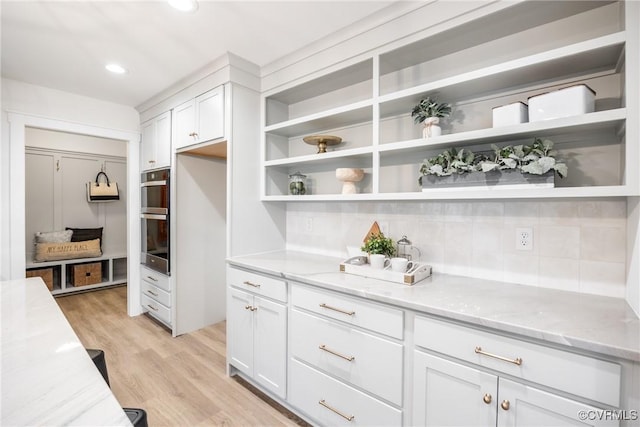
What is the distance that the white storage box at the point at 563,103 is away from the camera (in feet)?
4.13

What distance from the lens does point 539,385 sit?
1.07m

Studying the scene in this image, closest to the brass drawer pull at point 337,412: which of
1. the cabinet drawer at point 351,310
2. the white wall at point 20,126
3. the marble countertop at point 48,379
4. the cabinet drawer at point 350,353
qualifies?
the cabinet drawer at point 350,353

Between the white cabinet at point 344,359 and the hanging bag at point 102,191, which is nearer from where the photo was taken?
the white cabinet at point 344,359

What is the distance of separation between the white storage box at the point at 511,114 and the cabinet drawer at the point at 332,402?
1.46 metres

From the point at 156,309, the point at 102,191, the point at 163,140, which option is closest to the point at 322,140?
the point at 163,140

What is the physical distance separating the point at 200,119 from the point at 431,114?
1935 millimetres

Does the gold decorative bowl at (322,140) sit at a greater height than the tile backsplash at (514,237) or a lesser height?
greater

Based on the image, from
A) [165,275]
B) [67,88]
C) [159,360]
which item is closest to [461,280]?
[159,360]

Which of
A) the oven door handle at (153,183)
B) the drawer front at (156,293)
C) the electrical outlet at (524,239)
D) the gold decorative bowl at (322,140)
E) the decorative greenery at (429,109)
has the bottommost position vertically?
Answer: the drawer front at (156,293)

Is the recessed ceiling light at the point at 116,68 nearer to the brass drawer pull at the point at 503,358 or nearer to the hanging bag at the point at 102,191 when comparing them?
the hanging bag at the point at 102,191

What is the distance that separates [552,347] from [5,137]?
4.17 meters

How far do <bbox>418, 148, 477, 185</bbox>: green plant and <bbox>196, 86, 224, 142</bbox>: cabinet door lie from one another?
64.4 inches

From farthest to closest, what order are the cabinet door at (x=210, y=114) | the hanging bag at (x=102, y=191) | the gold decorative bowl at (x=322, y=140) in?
the hanging bag at (x=102, y=191)
the cabinet door at (x=210, y=114)
the gold decorative bowl at (x=322, y=140)

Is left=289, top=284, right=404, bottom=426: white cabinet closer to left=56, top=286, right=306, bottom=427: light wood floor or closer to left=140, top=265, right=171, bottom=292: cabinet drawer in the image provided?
left=56, top=286, right=306, bottom=427: light wood floor
